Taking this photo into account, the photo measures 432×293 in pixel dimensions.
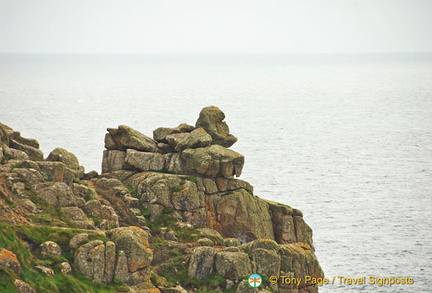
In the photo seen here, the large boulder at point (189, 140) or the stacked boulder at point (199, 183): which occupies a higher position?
the large boulder at point (189, 140)

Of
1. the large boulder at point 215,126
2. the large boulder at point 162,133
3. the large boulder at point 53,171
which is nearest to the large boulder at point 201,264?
the large boulder at point 53,171

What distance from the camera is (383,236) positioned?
117 metres

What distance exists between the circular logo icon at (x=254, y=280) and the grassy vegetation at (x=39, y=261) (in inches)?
445

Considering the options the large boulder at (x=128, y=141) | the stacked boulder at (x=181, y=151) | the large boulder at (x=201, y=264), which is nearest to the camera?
the large boulder at (x=201, y=264)

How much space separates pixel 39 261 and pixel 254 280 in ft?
59.2

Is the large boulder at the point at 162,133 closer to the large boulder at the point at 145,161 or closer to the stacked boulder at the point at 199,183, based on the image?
the stacked boulder at the point at 199,183

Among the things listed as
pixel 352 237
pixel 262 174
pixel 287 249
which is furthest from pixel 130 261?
pixel 262 174

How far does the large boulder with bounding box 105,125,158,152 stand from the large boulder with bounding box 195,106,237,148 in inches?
245

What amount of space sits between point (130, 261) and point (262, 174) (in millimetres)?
106832

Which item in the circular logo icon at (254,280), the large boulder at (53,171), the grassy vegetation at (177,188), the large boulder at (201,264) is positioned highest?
the large boulder at (53,171)

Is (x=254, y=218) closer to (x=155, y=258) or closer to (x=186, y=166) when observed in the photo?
(x=186, y=166)

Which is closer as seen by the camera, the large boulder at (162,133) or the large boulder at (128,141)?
the large boulder at (128,141)

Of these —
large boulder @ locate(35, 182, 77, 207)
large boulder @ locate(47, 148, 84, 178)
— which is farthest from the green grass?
large boulder @ locate(35, 182, 77, 207)

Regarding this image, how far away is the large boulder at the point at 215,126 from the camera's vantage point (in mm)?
80188
